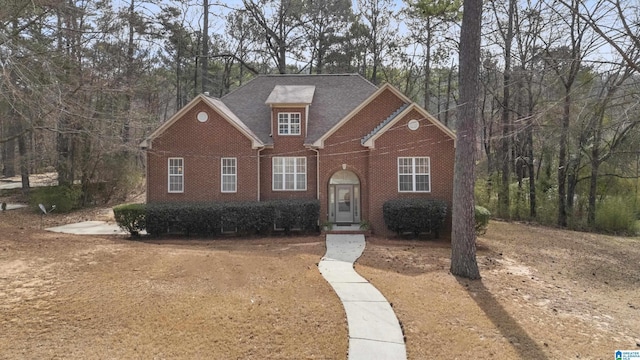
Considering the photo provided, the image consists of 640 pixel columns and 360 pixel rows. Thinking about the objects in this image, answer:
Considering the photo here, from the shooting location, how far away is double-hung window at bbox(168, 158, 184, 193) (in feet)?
56.5

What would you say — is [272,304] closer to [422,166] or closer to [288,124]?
[422,166]

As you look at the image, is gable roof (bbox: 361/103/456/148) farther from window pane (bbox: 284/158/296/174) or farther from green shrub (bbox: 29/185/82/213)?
green shrub (bbox: 29/185/82/213)

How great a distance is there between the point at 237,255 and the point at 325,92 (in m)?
11.7

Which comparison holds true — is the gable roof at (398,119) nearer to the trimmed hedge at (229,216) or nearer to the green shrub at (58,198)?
the trimmed hedge at (229,216)

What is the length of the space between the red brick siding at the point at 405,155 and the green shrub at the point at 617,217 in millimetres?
10820

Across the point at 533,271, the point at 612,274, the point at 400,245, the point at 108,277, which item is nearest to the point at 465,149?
the point at 533,271

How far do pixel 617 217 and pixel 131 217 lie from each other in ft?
78.2

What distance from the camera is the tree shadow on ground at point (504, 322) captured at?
5.83 metres

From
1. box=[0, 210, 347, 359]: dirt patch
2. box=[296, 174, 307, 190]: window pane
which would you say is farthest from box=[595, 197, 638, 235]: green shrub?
box=[0, 210, 347, 359]: dirt patch

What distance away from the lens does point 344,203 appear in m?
17.6

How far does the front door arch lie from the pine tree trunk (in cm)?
772

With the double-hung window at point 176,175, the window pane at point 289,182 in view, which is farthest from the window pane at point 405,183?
the double-hung window at point 176,175

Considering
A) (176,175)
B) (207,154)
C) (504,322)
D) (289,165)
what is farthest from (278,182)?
(504,322)

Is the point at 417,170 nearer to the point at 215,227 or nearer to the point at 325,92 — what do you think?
the point at 325,92
